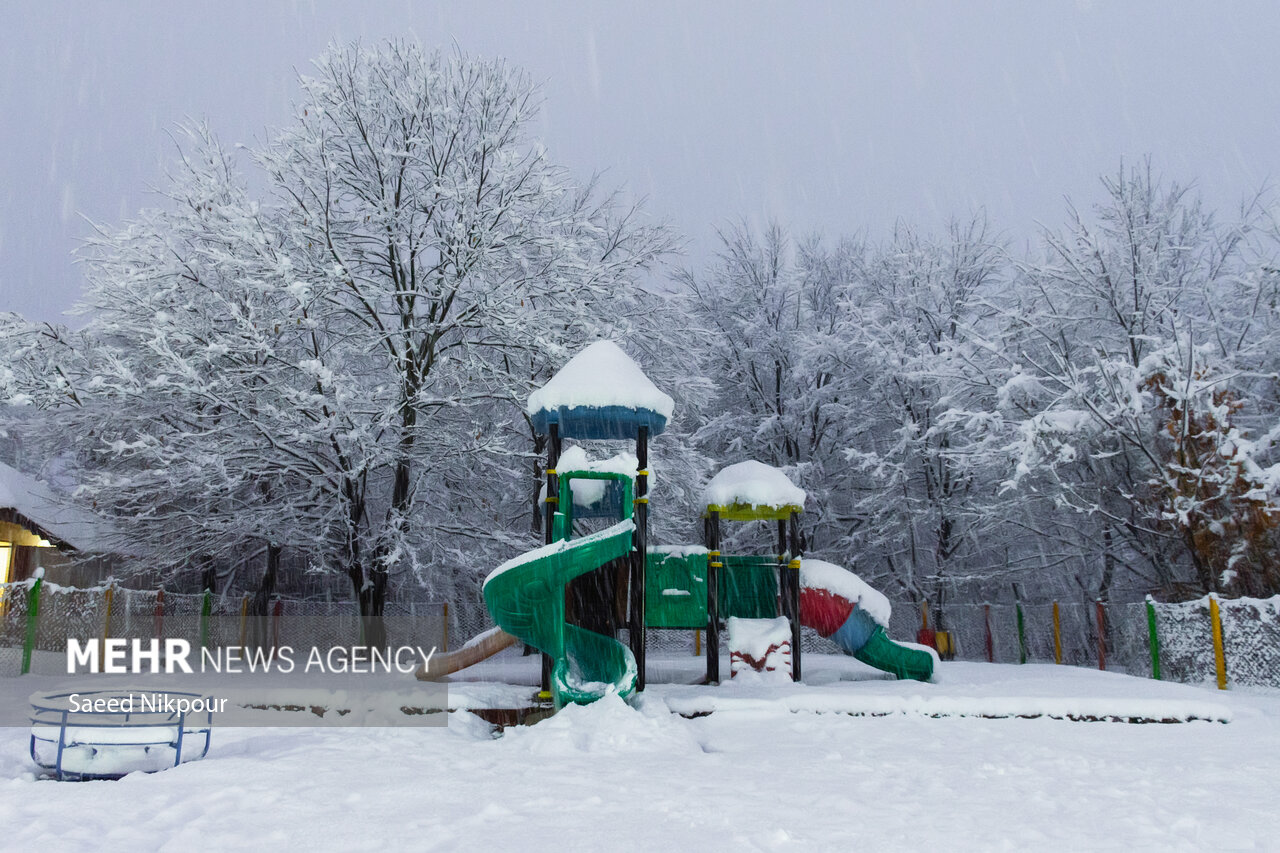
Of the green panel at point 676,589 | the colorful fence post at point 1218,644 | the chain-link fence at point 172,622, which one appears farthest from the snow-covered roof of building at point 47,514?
the colorful fence post at point 1218,644

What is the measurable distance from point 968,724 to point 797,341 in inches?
547

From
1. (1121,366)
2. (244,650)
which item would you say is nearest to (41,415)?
(244,650)

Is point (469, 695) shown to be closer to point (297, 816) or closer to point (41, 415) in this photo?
point (297, 816)

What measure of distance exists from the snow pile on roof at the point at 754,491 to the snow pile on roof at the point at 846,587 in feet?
3.68

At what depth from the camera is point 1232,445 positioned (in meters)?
11.7

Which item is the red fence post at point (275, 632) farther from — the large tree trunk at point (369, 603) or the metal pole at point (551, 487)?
the metal pole at point (551, 487)

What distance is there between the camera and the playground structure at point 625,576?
8.38 metres

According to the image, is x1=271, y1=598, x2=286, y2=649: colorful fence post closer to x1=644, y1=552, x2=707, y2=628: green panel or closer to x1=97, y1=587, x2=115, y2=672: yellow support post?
x1=97, y1=587, x2=115, y2=672: yellow support post

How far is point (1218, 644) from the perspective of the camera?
10.7 m

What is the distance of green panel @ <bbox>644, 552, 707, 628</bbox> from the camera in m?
11.8

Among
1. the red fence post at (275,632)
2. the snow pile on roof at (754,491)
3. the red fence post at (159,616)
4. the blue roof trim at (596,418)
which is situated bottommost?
the red fence post at (275,632)

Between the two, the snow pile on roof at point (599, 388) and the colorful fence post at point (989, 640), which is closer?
the snow pile on roof at point (599, 388)

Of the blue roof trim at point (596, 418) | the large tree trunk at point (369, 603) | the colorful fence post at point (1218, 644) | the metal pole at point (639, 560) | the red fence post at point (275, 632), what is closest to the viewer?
the metal pole at point (639, 560)

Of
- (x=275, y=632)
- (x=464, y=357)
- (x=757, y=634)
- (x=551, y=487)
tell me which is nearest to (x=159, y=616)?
(x=275, y=632)
